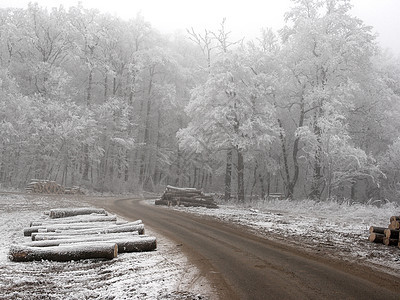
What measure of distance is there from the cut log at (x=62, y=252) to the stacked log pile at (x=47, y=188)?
874 inches

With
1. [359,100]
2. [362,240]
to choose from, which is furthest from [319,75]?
[362,240]

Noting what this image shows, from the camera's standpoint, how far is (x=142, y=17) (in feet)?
132

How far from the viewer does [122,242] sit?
799cm

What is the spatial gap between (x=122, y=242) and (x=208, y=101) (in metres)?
18.7

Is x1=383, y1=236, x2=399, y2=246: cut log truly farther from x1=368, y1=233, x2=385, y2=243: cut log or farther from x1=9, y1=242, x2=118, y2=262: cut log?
x1=9, y1=242, x2=118, y2=262: cut log

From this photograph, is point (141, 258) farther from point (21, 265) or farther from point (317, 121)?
point (317, 121)

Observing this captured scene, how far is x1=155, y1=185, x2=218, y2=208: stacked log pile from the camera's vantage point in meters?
21.9

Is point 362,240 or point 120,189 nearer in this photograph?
point 362,240

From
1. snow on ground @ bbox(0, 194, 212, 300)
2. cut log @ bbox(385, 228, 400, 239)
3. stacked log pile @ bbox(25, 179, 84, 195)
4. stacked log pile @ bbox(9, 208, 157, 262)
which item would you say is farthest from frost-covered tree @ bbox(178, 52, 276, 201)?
snow on ground @ bbox(0, 194, 212, 300)

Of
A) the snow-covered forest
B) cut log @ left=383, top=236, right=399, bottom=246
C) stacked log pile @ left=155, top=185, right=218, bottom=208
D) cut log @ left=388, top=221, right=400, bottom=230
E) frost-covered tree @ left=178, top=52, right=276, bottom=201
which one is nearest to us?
cut log @ left=383, top=236, right=399, bottom=246

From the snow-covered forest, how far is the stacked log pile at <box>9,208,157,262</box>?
15.9 meters

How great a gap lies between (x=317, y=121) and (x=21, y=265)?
20796 millimetres

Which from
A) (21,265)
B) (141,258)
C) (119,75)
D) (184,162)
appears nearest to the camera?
(21,265)

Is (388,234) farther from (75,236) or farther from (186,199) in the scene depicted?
(186,199)
